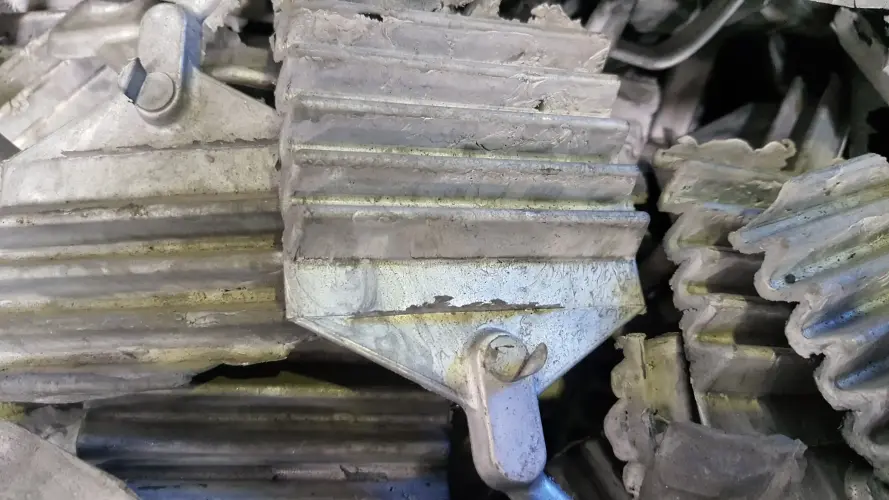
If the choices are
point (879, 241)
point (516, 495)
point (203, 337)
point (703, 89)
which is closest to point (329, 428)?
point (203, 337)

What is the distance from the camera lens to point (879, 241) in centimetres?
106

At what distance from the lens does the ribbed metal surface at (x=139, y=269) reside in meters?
1.07

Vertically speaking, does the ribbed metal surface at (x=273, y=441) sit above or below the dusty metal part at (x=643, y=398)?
below

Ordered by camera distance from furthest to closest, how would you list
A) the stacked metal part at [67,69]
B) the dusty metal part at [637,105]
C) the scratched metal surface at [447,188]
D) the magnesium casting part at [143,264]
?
the dusty metal part at [637,105]
the stacked metal part at [67,69]
the magnesium casting part at [143,264]
the scratched metal surface at [447,188]

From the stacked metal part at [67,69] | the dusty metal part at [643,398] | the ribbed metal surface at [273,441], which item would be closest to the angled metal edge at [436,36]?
the stacked metal part at [67,69]

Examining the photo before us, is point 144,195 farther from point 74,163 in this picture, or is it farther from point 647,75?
Result: point 647,75

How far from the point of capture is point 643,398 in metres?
1.13

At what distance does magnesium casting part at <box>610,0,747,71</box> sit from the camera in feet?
4.14

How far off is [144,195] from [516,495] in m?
0.69

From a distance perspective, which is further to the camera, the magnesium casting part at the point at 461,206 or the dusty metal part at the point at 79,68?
the dusty metal part at the point at 79,68

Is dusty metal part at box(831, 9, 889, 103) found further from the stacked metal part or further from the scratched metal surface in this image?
the stacked metal part

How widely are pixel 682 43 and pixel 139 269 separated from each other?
0.99 meters

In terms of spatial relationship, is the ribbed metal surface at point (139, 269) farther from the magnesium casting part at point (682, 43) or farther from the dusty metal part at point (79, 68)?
the magnesium casting part at point (682, 43)

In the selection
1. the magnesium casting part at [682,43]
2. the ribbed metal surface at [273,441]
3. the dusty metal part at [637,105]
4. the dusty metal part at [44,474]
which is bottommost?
the ribbed metal surface at [273,441]
